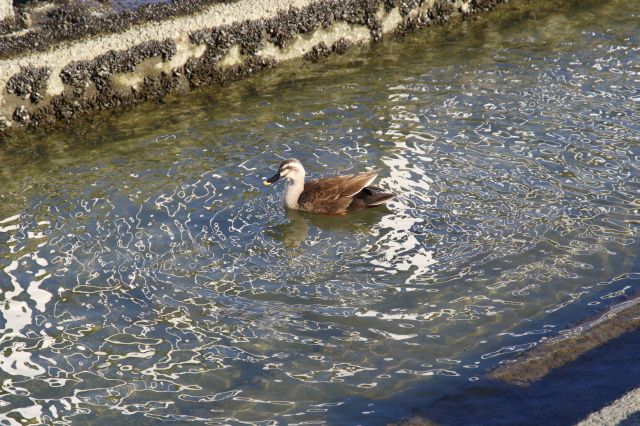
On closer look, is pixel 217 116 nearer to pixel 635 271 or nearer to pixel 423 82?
pixel 423 82

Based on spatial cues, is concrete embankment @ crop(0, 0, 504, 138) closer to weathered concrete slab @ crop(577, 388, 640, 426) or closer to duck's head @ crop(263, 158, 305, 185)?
duck's head @ crop(263, 158, 305, 185)

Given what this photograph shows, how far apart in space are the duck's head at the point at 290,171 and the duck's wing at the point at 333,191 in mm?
173

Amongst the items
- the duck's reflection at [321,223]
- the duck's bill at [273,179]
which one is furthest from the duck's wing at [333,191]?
the duck's bill at [273,179]

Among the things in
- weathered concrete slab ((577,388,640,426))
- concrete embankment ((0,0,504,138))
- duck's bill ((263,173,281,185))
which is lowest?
weathered concrete slab ((577,388,640,426))

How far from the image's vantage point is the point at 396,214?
9938mm

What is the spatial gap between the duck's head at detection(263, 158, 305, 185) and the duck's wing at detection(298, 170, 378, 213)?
0.17 metres

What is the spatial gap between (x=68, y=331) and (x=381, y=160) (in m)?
4.30

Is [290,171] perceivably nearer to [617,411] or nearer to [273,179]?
[273,179]

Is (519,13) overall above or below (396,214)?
above

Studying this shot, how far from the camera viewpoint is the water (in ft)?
24.0

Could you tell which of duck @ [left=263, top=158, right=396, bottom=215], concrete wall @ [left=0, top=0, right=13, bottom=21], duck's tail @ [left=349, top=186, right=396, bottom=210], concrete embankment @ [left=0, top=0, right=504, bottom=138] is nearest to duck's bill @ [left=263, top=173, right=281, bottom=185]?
duck @ [left=263, top=158, right=396, bottom=215]

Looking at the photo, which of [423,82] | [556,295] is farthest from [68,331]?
[423,82]

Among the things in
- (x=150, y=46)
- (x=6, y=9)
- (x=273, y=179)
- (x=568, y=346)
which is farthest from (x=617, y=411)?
(x=6, y=9)

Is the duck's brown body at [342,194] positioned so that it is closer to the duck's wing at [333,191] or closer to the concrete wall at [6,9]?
the duck's wing at [333,191]
